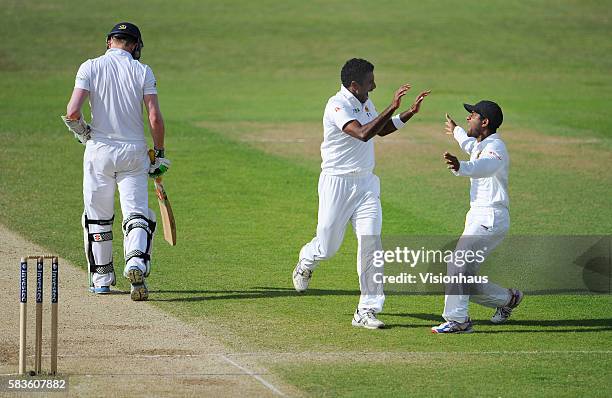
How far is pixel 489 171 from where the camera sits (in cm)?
988

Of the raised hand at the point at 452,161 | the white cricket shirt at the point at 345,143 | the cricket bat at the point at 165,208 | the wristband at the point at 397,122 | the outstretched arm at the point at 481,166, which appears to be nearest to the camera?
the raised hand at the point at 452,161

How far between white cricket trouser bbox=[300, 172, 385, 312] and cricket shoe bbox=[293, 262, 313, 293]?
517 mm

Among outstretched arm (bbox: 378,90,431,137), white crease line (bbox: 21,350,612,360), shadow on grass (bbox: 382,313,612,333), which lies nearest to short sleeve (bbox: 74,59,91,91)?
outstretched arm (bbox: 378,90,431,137)

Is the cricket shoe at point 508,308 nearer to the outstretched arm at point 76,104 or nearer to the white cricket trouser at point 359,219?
the white cricket trouser at point 359,219

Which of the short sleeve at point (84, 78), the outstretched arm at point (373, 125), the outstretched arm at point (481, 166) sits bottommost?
the outstretched arm at point (481, 166)

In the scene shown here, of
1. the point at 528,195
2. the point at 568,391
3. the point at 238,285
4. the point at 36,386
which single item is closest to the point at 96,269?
the point at 238,285

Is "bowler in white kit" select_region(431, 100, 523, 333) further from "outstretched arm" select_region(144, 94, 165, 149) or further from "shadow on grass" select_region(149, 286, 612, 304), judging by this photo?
"outstretched arm" select_region(144, 94, 165, 149)

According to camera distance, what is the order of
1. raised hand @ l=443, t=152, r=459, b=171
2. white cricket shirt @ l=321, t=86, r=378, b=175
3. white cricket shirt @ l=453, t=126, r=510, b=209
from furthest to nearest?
white cricket shirt @ l=321, t=86, r=378, b=175, white cricket shirt @ l=453, t=126, r=510, b=209, raised hand @ l=443, t=152, r=459, b=171

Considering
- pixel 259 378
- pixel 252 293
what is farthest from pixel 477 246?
pixel 252 293

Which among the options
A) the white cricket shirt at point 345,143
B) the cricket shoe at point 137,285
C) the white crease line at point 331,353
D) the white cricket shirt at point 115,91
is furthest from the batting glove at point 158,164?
the white crease line at point 331,353

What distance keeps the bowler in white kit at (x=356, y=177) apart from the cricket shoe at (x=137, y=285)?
1619mm

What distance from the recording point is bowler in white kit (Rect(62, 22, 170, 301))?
1125 cm

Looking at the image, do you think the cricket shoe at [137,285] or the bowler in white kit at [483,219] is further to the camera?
the cricket shoe at [137,285]

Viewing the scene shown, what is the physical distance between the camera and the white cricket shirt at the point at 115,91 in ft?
37.0
